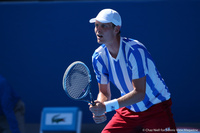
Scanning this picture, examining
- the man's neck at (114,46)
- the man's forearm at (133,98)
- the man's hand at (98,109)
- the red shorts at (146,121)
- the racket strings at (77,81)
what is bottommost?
the red shorts at (146,121)

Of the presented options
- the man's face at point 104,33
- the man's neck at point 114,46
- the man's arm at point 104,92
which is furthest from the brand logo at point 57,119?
the man's face at point 104,33

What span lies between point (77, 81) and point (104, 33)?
52 cm

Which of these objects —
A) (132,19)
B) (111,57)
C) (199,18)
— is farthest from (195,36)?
(111,57)

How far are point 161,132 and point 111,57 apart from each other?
0.80m

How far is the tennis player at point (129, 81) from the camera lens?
2953mm

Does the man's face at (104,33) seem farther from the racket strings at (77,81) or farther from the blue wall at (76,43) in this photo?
the blue wall at (76,43)

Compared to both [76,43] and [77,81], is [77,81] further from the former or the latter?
[76,43]

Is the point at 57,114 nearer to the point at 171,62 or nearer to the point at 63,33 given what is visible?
the point at 63,33

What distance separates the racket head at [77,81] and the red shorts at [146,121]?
0.41 m

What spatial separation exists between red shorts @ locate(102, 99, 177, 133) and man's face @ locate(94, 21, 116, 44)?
28.3 inches

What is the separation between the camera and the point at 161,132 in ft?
9.91

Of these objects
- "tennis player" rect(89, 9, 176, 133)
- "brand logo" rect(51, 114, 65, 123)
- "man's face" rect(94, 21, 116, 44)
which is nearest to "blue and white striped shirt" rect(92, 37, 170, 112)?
"tennis player" rect(89, 9, 176, 133)

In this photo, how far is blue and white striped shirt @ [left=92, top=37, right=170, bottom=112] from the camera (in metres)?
2.99

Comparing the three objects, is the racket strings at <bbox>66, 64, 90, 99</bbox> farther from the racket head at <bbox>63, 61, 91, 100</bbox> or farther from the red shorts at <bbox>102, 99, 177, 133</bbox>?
the red shorts at <bbox>102, 99, 177, 133</bbox>
